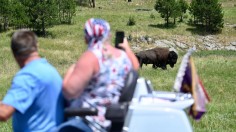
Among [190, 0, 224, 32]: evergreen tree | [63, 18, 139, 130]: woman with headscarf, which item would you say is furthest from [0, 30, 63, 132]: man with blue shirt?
[190, 0, 224, 32]: evergreen tree

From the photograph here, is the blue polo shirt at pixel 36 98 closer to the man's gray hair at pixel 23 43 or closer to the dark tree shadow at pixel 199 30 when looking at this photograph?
the man's gray hair at pixel 23 43

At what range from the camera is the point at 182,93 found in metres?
4.80

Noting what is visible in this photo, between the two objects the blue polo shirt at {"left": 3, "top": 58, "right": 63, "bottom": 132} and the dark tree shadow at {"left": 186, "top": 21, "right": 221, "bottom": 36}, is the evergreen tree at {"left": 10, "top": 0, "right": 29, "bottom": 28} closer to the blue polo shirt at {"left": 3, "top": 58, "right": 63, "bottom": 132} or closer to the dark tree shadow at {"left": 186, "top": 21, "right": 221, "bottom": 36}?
the dark tree shadow at {"left": 186, "top": 21, "right": 221, "bottom": 36}

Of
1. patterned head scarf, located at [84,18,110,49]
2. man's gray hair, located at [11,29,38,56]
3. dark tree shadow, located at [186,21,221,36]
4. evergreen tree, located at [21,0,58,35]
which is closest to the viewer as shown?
man's gray hair, located at [11,29,38,56]

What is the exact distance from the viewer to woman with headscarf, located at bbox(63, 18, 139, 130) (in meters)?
4.28

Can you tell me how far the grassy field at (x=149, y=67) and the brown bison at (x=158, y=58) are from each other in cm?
72

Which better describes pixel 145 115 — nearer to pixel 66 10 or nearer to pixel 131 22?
pixel 131 22

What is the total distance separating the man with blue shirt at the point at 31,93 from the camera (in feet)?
14.1

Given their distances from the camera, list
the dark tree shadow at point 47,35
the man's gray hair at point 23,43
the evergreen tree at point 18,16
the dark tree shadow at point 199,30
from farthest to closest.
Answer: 1. the dark tree shadow at point 199,30
2. the evergreen tree at point 18,16
3. the dark tree shadow at point 47,35
4. the man's gray hair at point 23,43

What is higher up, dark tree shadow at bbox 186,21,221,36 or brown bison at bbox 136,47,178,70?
brown bison at bbox 136,47,178,70

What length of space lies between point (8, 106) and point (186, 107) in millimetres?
1546

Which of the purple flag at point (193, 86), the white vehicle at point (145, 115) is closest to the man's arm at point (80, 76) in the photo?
the white vehicle at point (145, 115)

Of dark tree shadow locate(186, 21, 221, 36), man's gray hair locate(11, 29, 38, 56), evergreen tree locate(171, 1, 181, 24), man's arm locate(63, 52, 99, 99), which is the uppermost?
man's gray hair locate(11, 29, 38, 56)

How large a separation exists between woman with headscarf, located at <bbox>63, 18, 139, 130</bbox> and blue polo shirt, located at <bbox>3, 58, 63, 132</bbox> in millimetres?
189
